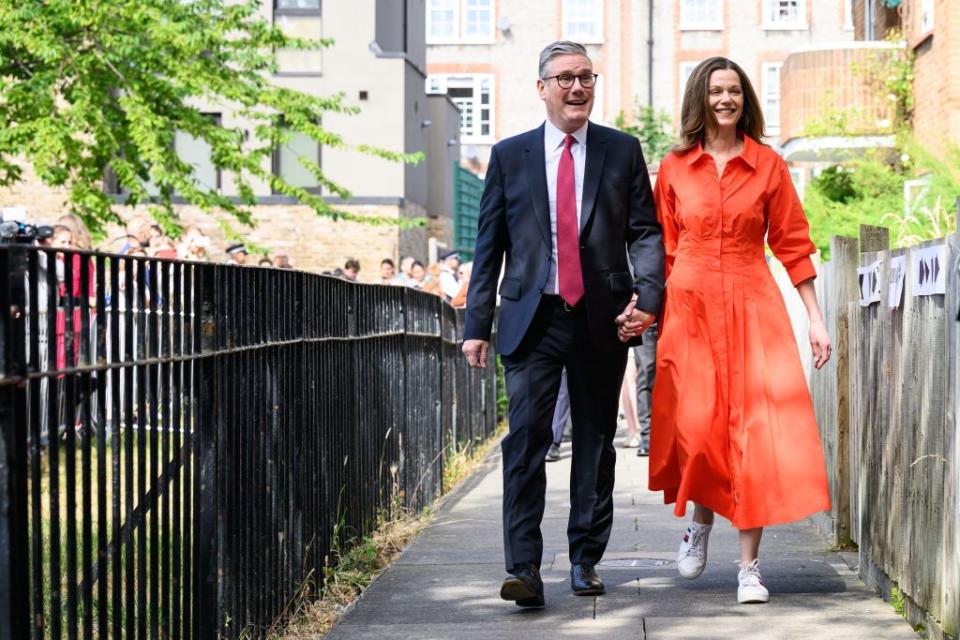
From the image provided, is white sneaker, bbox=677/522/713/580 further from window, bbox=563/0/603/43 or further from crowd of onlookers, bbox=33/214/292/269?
window, bbox=563/0/603/43

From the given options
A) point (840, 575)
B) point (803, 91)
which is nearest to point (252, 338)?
point (840, 575)

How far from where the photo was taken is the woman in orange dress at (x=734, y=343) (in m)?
6.45

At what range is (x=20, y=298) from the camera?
345 centimetres

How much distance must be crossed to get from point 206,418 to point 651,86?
49.5 metres

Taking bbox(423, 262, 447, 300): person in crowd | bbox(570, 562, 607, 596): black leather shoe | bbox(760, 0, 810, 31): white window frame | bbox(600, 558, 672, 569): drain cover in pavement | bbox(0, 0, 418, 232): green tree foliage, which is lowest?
bbox(600, 558, 672, 569): drain cover in pavement

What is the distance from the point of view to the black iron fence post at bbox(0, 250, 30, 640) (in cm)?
337

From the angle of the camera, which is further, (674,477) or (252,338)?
(674,477)

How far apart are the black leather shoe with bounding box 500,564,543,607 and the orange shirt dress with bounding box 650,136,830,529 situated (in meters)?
0.62

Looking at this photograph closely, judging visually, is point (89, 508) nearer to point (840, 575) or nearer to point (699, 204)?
point (699, 204)

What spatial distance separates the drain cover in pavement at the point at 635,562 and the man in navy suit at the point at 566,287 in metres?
0.85

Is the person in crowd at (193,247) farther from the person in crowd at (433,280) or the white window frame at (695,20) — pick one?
the white window frame at (695,20)

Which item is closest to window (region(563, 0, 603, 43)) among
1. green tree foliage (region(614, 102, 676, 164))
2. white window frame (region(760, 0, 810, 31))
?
white window frame (region(760, 0, 810, 31))

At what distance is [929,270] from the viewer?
546 cm

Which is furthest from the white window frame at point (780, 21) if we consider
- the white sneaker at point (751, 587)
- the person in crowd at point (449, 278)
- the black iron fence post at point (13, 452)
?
the black iron fence post at point (13, 452)
